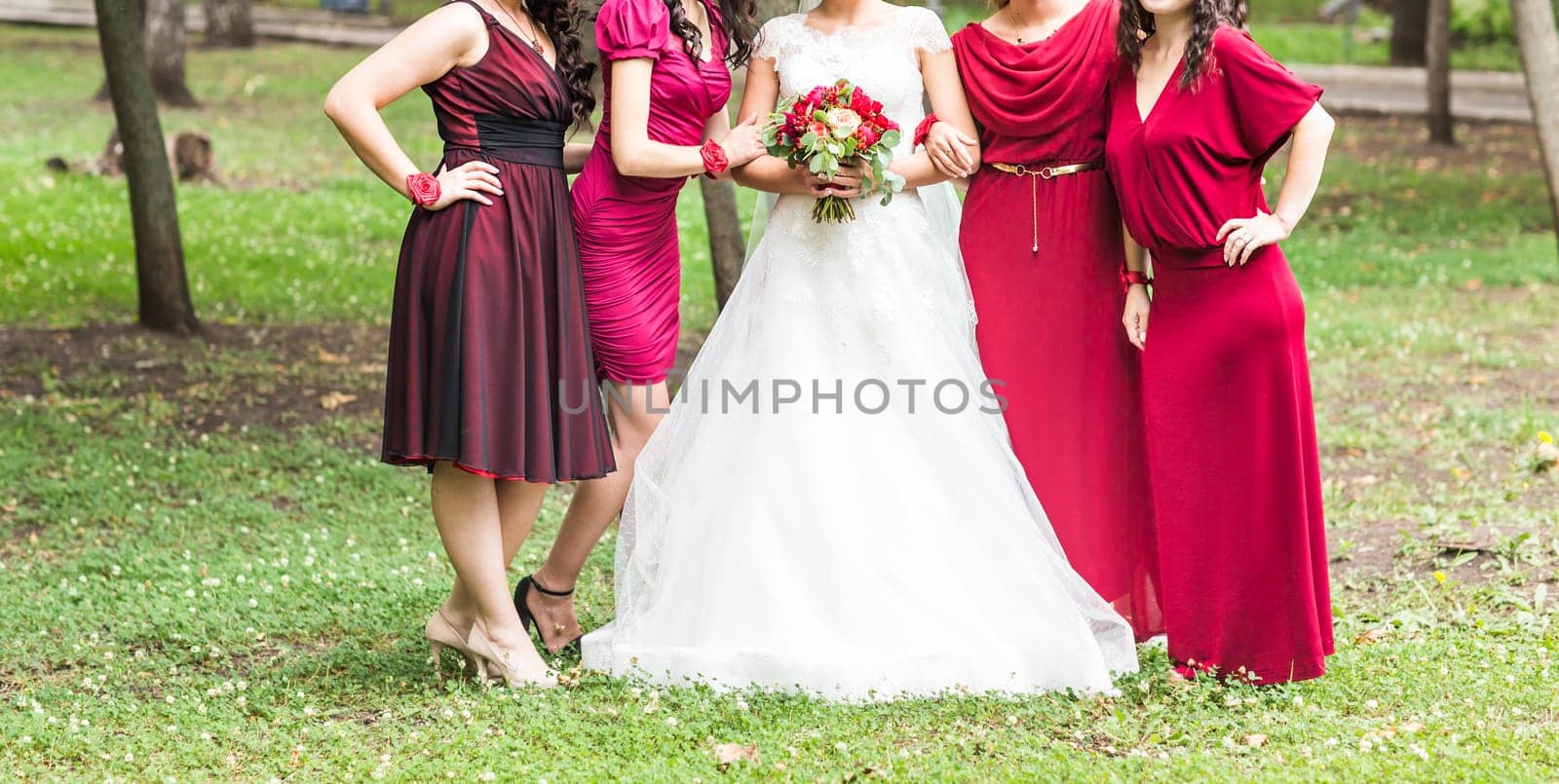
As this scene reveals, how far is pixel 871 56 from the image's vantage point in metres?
4.33

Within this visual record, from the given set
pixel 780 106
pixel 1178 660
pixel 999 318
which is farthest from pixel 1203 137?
pixel 1178 660

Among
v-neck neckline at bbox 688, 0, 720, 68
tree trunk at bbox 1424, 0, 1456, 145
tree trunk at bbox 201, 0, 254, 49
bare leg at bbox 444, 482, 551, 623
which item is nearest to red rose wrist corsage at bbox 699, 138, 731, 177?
v-neck neckline at bbox 688, 0, 720, 68

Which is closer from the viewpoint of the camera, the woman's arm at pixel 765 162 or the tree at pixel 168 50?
the woman's arm at pixel 765 162

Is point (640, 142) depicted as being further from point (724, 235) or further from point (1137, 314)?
point (724, 235)

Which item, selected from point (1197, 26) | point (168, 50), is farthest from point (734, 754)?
point (168, 50)

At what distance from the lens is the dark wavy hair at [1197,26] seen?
392cm

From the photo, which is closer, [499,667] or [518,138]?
[518,138]

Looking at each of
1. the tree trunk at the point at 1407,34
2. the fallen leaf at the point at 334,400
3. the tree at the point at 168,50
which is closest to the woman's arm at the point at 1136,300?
the fallen leaf at the point at 334,400

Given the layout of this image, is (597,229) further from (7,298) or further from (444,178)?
(7,298)

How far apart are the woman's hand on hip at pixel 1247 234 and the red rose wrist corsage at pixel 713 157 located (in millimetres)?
1395

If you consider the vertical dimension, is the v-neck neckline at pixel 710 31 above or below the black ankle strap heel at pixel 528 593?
above

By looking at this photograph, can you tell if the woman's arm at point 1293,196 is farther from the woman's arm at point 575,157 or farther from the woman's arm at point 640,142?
the woman's arm at point 575,157

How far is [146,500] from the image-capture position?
258 inches

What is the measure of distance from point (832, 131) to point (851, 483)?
101 cm
